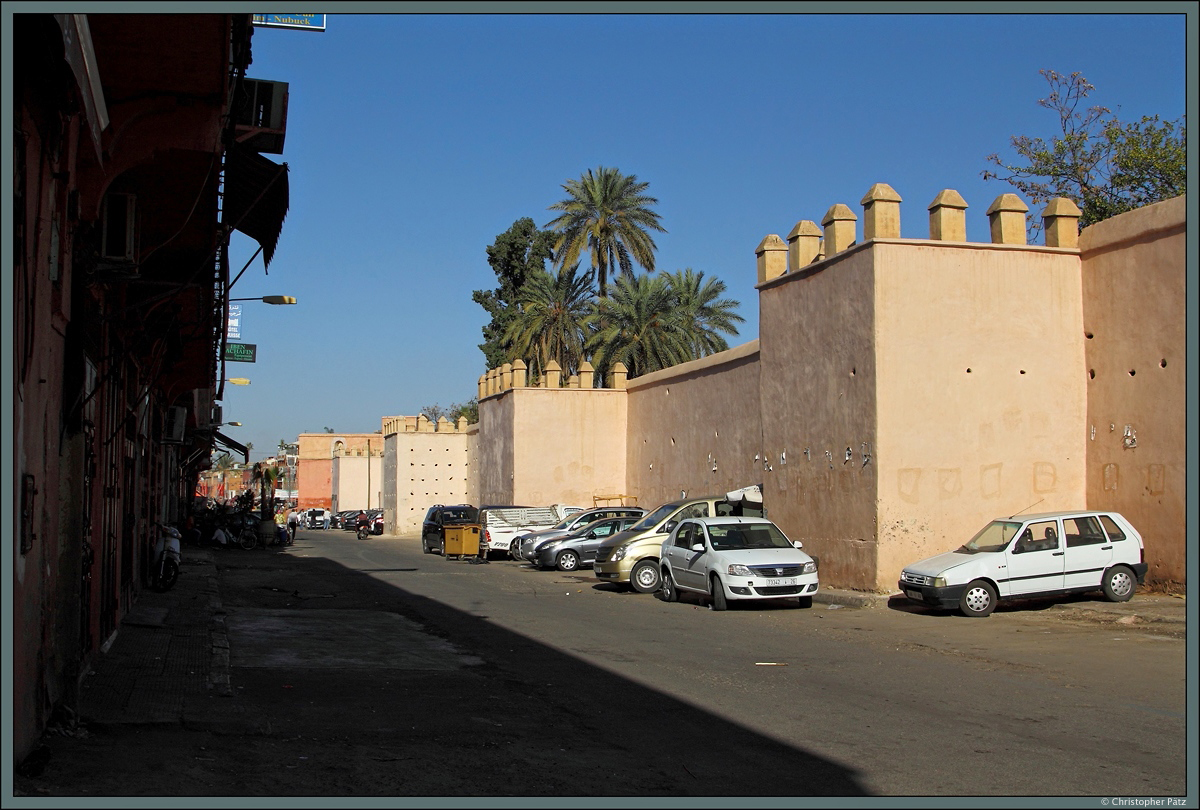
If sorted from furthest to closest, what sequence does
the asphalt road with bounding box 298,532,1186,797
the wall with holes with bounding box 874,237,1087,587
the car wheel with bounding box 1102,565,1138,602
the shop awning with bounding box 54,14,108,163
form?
the wall with holes with bounding box 874,237,1087,587 < the car wheel with bounding box 1102,565,1138,602 < the asphalt road with bounding box 298,532,1186,797 < the shop awning with bounding box 54,14,108,163

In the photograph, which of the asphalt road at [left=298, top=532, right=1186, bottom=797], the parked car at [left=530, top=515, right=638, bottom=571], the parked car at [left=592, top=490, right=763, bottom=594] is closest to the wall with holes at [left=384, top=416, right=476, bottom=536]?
the parked car at [left=530, top=515, right=638, bottom=571]

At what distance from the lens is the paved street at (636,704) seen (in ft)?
23.1

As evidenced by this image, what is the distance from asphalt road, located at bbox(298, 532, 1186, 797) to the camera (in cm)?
743

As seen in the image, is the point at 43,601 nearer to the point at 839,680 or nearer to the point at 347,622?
the point at 839,680

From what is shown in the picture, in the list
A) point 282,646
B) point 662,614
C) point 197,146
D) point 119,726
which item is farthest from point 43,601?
point 662,614

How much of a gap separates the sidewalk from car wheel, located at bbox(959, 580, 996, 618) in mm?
10853

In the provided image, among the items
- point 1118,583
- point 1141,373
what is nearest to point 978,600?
point 1118,583

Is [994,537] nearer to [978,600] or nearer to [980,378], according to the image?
[978,600]

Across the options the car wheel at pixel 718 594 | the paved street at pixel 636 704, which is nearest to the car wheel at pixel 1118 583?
the paved street at pixel 636 704

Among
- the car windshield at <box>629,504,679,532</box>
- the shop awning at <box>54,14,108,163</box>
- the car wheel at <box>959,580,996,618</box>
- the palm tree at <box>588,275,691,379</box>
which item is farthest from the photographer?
the palm tree at <box>588,275,691,379</box>

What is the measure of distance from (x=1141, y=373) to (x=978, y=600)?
5790 millimetres

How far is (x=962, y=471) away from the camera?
69.2 ft

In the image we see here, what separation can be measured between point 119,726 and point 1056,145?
1407 inches

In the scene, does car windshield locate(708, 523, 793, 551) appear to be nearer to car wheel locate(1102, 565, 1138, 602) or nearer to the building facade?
car wheel locate(1102, 565, 1138, 602)
